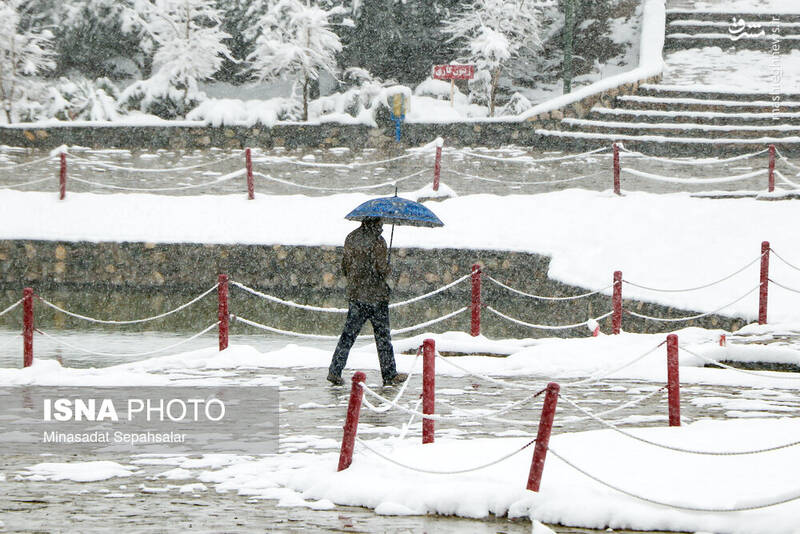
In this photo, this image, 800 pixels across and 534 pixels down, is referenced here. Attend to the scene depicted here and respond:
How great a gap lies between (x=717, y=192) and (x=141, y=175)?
10.9 metres

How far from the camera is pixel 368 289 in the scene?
11078 mm

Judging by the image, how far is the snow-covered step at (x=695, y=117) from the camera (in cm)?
2473

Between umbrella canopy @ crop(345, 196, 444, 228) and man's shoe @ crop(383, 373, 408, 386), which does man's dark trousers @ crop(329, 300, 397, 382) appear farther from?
umbrella canopy @ crop(345, 196, 444, 228)

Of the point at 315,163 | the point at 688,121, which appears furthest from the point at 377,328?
the point at 688,121

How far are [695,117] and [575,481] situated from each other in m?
19.3

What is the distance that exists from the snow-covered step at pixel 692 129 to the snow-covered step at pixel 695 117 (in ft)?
0.68

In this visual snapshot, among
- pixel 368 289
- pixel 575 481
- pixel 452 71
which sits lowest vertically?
pixel 575 481

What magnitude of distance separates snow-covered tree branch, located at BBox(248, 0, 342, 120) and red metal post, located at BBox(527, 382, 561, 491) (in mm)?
22038

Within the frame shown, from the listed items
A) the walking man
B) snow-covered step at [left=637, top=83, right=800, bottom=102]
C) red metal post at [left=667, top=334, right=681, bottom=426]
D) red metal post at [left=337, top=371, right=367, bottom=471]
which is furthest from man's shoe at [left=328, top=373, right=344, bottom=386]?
snow-covered step at [left=637, top=83, right=800, bottom=102]

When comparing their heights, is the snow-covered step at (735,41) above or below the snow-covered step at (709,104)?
above

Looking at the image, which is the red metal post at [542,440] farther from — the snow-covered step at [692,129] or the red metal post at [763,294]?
the snow-covered step at [692,129]

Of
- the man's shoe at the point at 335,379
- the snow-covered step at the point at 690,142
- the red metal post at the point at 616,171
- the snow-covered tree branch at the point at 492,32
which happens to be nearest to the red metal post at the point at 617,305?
the man's shoe at the point at 335,379

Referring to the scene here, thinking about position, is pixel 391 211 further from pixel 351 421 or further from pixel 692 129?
pixel 692 129

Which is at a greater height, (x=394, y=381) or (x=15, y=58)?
(x=15, y=58)
